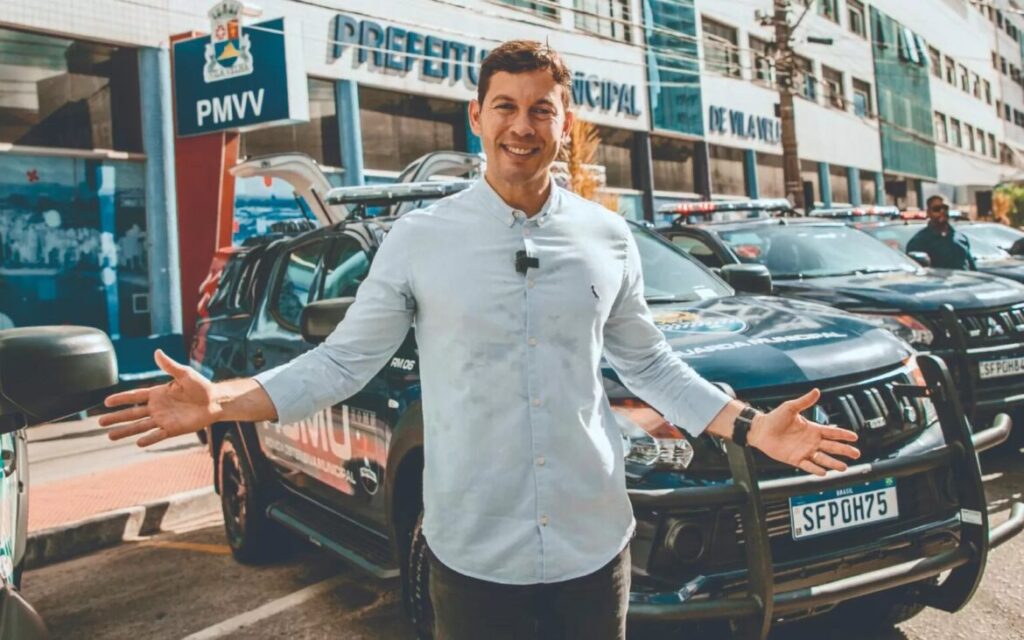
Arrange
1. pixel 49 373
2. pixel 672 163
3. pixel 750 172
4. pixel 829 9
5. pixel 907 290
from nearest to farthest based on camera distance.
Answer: pixel 49 373, pixel 907 290, pixel 672 163, pixel 750 172, pixel 829 9

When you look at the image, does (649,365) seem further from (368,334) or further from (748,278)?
(748,278)

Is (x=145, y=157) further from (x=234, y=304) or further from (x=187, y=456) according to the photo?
(x=234, y=304)

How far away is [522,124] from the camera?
192 cm

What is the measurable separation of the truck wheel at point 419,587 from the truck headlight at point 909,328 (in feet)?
11.8

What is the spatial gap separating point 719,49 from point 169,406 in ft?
80.3

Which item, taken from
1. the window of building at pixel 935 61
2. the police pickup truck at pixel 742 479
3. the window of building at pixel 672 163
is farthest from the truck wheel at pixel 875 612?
the window of building at pixel 935 61

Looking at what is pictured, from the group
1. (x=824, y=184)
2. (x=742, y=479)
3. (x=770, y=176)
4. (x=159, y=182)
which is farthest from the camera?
(x=824, y=184)

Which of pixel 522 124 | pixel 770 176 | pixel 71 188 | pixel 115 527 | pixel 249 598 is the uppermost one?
pixel 770 176

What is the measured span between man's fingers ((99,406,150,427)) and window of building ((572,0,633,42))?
726 inches

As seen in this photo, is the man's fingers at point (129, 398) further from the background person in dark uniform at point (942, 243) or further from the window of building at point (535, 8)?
the window of building at point (535, 8)

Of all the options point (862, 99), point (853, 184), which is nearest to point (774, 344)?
point (853, 184)

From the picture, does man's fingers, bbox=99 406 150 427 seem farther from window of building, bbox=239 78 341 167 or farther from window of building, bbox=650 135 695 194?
window of building, bbox=650 135 695 194

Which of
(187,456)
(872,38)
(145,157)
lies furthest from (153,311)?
(872,38)

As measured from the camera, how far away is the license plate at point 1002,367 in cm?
582
